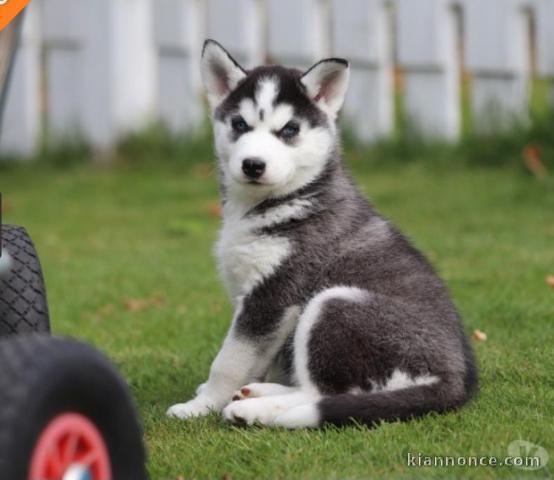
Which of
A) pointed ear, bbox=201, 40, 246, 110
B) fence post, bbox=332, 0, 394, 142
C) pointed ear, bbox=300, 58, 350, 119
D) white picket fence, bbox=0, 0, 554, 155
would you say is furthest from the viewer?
fence post, bbox=332, 0, 394, 142

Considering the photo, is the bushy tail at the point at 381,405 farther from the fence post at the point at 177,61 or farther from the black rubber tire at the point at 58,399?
the fence post at the point at 177,61

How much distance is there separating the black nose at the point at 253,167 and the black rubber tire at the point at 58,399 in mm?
1442

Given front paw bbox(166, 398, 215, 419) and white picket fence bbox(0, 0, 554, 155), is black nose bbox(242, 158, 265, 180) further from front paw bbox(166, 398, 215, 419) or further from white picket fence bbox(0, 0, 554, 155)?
white picket fence bbox(0, 0, 554, 155)

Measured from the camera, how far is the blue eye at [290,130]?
4223mm

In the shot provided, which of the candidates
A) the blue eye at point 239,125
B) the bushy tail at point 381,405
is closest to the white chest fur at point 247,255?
the blue eye at point 239,125

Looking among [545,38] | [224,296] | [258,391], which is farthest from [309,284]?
[545,38]

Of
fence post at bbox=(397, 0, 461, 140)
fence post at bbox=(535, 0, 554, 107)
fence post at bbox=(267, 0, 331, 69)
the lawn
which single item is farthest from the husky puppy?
fence post at bbox=(267, 0, 331, 69)

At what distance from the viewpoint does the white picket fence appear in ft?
34.1

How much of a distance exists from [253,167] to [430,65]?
6.77 meters

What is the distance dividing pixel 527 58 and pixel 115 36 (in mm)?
3787

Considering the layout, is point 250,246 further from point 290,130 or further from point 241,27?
point 241,27

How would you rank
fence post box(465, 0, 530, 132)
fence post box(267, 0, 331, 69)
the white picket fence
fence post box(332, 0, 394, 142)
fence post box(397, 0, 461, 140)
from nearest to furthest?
fence post box(465, 0, 530, 132), the white picket fence, fence post box(397, 0, 461, 140), fence post box(332, 0, 394, 142), fence post box(267, 0, 331, 69)

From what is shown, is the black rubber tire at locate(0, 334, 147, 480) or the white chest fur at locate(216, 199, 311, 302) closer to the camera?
the black rubber tire at locate(0, 334, 147, 480)

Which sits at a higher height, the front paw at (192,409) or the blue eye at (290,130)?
the blue eye at (290,130)
